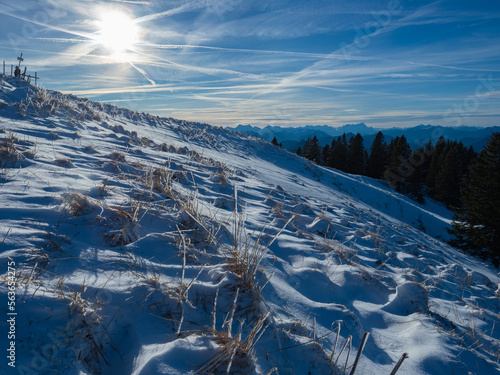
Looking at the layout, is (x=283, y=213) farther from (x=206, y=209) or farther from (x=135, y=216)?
(x=135, y=216)

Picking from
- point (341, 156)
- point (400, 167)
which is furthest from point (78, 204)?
point (341, 156)

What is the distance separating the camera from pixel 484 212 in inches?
722

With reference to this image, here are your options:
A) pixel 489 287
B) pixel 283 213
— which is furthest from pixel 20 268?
pixel 489 287

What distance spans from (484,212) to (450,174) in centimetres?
2498

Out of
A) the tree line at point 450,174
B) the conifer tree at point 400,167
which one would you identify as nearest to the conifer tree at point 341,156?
the tree line at point 450,174

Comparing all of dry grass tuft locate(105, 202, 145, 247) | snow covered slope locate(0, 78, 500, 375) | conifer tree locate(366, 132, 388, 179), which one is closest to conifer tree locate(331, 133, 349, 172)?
conifer tree locate(366, 132, 388, 179)

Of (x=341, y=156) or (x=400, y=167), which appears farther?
(x=341, y=156)

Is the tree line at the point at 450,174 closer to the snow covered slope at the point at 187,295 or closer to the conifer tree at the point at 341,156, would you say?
the conifer tree at the point at 341,156

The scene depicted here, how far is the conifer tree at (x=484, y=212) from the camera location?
17984 mm

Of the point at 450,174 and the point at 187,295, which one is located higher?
the point at 450,174

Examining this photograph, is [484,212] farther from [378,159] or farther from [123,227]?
[378,159]

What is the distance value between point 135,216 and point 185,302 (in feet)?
3.56

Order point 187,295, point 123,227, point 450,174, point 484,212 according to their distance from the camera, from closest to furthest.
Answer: point 187,295, point 123,227, point 484,212, point 450,174

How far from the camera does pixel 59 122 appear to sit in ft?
20.1
